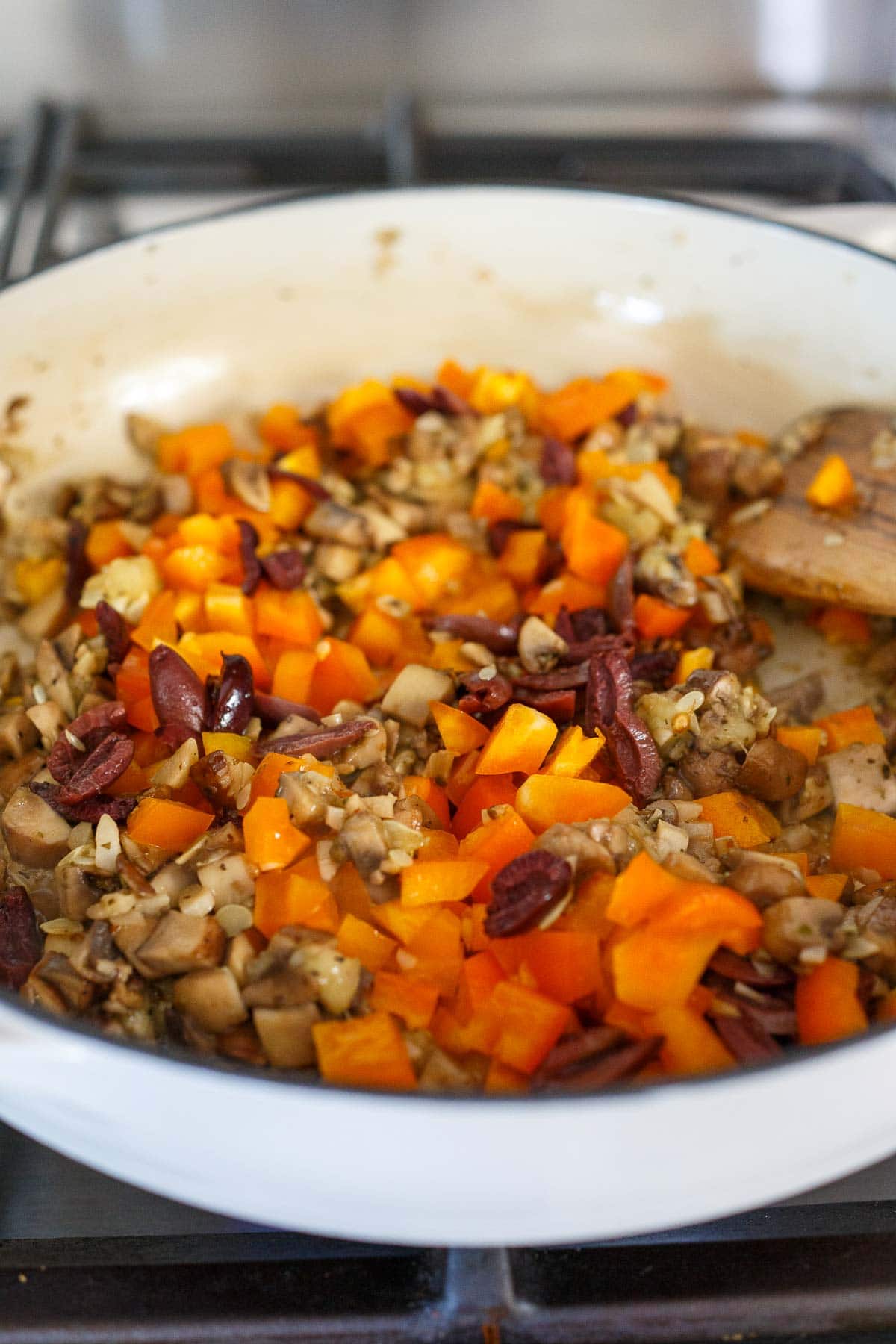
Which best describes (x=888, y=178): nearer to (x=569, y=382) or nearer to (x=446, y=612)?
(x=569, y=382)

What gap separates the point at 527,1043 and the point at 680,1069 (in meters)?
0.14

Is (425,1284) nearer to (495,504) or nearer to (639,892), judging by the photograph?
(639,892)

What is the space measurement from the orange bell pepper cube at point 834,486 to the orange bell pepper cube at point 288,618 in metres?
0.76

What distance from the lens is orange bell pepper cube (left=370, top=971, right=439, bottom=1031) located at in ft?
3.49

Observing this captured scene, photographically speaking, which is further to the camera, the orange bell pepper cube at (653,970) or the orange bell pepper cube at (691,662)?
the orange bell pepper cube at (691,662)

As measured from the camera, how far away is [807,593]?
1557 millimetres

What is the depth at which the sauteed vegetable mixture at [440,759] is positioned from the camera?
3.41 feet

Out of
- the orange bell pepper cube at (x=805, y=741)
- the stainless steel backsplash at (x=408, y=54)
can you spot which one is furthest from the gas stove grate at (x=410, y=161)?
the orange bell pepper cube at (x=805, y=741)

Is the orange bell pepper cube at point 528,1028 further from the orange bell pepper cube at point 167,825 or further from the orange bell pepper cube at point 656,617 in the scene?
the orange bell pepper cube at point 656,617

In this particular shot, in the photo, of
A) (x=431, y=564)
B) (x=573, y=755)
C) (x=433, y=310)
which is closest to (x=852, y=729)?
(x=573, y=755)

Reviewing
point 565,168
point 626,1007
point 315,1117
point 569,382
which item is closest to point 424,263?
point 569,382

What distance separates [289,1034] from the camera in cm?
102

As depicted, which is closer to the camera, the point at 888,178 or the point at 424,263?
the point at 424,263

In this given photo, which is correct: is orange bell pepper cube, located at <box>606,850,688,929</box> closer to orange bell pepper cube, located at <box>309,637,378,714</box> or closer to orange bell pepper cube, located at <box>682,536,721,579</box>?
orange bell pepper cube, located at <box>309,637,378,714</box>
